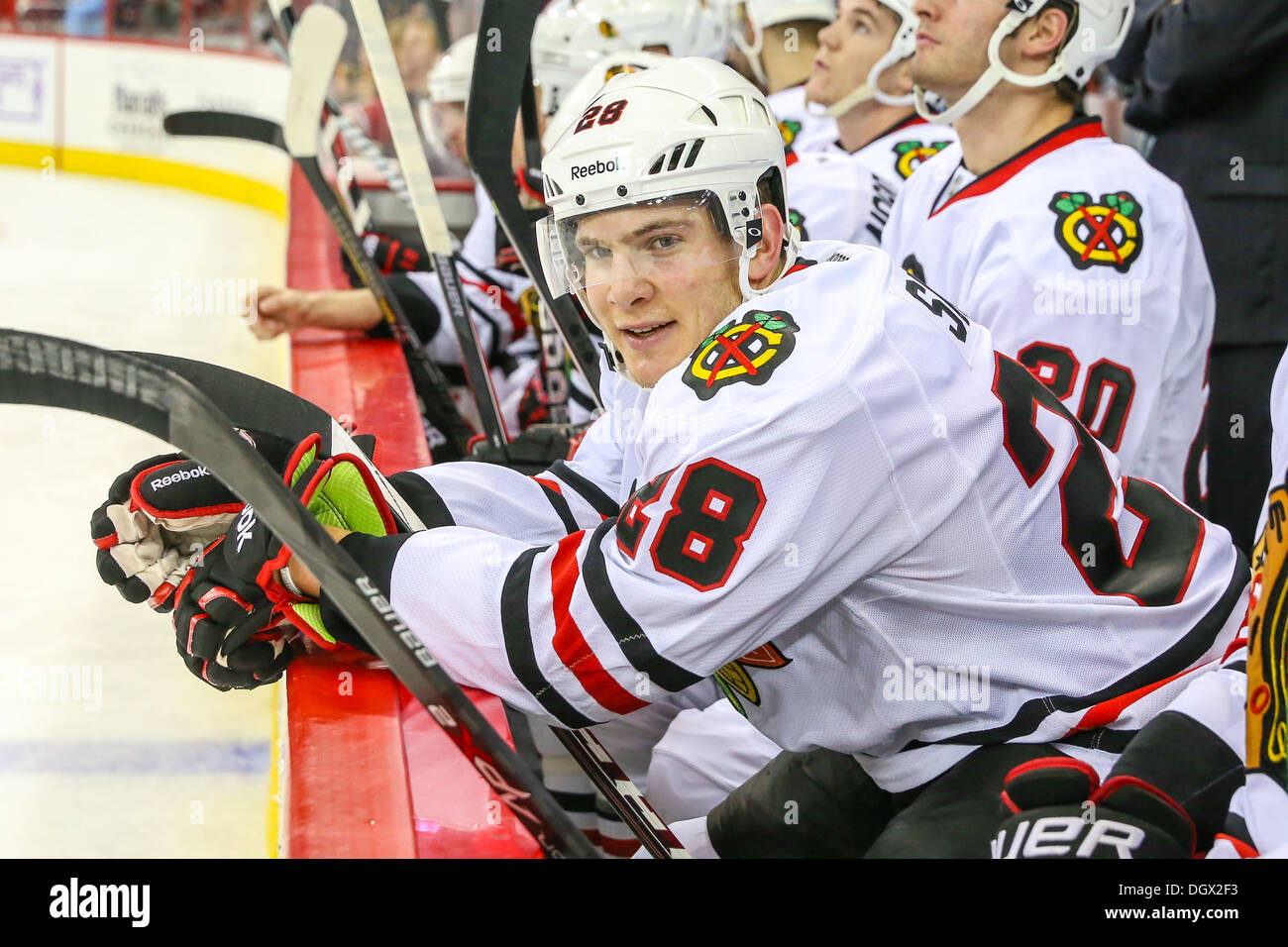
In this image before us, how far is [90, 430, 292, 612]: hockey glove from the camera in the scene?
140 cm

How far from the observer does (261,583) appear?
1.31m

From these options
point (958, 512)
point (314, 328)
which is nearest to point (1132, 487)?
point (958, 512)

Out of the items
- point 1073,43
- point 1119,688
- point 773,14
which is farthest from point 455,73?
point 1119,688

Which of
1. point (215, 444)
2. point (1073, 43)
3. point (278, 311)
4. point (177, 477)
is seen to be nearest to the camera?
point (215, 444)

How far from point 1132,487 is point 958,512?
0.94 ft

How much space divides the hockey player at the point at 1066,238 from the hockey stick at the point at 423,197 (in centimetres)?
82

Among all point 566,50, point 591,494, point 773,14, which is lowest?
point 591,494

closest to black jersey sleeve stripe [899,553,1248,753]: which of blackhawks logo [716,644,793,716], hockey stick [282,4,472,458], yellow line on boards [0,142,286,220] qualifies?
blackhawks logo [716,644,793,716]

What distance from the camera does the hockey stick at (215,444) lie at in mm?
925

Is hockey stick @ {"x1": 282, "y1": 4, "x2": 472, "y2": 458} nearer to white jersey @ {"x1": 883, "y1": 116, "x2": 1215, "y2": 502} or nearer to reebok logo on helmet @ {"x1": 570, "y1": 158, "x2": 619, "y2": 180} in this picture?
white jersey @ {"x1": 883, "y1": 116, "x2": 1215, "y2": 502}

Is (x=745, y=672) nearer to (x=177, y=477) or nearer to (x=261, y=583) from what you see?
(x=261, y=583)

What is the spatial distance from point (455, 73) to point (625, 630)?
104 inches

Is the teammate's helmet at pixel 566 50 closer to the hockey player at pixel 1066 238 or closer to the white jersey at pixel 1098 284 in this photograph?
the hockey player at pixel 1066 238

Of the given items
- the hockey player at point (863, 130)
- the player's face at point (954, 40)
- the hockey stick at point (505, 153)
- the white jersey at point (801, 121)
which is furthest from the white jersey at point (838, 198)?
the white jersey at point (801, 121)
